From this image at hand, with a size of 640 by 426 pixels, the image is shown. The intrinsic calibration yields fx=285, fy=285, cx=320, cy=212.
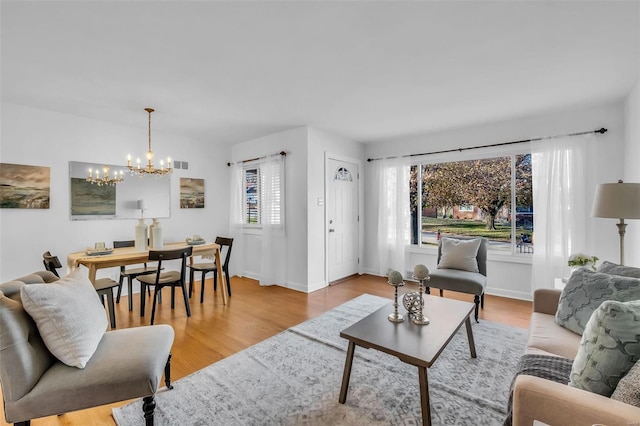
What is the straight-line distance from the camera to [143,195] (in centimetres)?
429

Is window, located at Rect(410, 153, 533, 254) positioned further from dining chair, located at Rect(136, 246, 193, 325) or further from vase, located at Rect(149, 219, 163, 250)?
vase, located at Rect(149, 219, 163, 250)

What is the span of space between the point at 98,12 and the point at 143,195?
3.00 meters

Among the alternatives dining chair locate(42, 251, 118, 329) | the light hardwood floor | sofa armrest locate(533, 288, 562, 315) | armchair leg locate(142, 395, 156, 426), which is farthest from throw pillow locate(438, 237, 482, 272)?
dining chair locate(42, 251, 118, 329)

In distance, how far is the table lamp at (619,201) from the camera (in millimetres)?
2156

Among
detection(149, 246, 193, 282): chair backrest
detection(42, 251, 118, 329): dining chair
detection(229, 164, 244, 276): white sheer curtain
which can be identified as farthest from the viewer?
detection(229, 164, 244, 276): white sheer curtain

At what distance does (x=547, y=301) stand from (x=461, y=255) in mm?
1282

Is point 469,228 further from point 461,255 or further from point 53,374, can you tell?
point 53,374

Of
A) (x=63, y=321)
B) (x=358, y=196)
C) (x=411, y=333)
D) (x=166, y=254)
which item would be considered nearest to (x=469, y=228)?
(x=358, y=196)

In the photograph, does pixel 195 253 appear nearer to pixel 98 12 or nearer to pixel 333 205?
pixel 333 205

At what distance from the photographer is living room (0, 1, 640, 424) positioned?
186 cm

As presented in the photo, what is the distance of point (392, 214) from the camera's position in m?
4.95

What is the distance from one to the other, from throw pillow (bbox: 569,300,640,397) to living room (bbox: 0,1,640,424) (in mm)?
1759

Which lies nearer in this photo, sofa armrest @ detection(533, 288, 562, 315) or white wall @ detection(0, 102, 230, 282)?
sofa armrest @ detection(533, 288, 562, 315)

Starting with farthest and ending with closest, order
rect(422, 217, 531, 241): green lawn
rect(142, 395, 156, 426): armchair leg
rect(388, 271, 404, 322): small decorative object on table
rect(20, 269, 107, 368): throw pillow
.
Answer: rect(422, 217, 531, 241): green lawn < rect(388, 271, 404, 322): small decorative object on table < rect(142, 395, 156, 426): armchair leg < rect(20, 269, 107, 368): throw pillow
